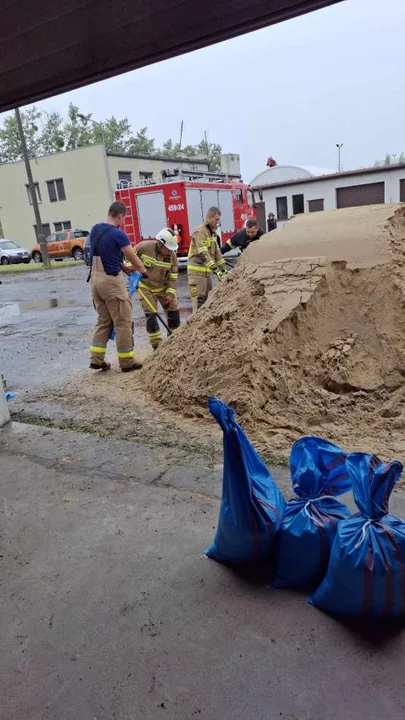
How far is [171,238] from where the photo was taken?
644 cm

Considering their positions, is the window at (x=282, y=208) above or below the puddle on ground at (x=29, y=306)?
above

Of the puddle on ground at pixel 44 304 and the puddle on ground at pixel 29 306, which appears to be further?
the puddle on ground at pixel 44 304

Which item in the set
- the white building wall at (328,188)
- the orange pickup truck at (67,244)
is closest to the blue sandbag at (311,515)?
the white building wall at (328,188)

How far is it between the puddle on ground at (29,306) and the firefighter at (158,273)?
20.4 feet

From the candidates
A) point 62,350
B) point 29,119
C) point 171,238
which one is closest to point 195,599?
point 171,238

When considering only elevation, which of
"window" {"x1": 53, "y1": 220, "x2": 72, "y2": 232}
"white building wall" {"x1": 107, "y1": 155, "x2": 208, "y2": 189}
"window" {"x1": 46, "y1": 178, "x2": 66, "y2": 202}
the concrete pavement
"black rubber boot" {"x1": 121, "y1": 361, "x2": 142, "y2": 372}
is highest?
"white building wall" {"x1": 107, "y1": 155, "x2": 208, "y2": 189}

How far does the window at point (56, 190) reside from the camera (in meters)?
34.5

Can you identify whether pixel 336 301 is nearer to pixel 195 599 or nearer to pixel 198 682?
pixel 195 599

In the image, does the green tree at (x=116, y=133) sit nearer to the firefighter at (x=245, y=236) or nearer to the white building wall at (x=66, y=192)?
the white building wall at (x=66, y=192)

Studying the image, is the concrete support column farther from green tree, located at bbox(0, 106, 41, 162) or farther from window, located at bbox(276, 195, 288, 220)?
green tree, located at bbox(0, 106, 41, 162)

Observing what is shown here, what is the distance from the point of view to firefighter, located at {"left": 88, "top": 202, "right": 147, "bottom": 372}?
5805 millimetres

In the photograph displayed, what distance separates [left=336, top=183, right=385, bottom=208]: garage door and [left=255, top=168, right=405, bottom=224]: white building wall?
160 mm

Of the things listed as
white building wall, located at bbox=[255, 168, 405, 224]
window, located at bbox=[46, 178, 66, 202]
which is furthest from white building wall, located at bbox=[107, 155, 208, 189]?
white building wall, located at bbox=[255, 168, 405, 224]

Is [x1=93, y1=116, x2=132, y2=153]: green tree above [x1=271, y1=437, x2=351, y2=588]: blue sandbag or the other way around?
above
